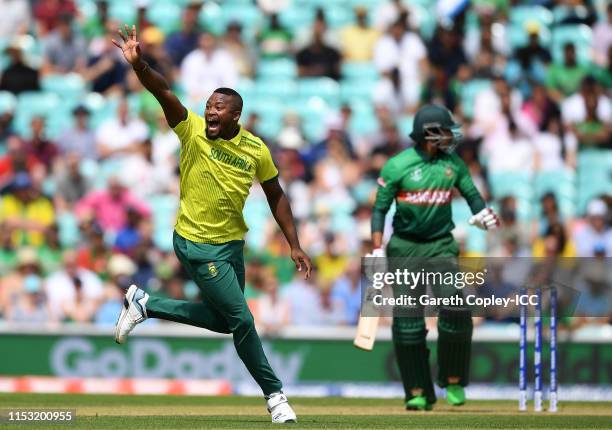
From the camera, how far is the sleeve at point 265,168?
9445mm

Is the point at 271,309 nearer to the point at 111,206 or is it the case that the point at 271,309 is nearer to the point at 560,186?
the point at 111,206

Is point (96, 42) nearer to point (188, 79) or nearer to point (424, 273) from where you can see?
point (188, 79)

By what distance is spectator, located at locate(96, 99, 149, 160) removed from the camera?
18.2 metres

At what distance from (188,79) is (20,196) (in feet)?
9.91

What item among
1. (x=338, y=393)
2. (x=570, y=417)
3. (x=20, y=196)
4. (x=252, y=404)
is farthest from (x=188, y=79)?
(x=570, y=417)

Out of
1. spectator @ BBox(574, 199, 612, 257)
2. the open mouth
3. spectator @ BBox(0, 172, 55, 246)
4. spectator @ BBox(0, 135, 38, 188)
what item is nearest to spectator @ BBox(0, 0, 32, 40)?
spectator @ BBox(0, 135, 38, 188)

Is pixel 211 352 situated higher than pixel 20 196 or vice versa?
pixel 20 196

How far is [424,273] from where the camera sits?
11.1 meters

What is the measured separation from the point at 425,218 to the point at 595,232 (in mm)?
5819

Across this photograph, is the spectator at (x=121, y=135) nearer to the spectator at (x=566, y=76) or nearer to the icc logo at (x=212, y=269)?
the spectator at (x=566, y=76)

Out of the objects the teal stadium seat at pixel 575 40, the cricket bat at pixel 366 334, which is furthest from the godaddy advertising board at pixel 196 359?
the teal stadium seat at pixel 575 40

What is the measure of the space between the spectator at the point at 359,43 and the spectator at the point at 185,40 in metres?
1.97

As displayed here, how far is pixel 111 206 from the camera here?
17.2 meters

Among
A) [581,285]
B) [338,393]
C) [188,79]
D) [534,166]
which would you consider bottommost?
[338,393]
